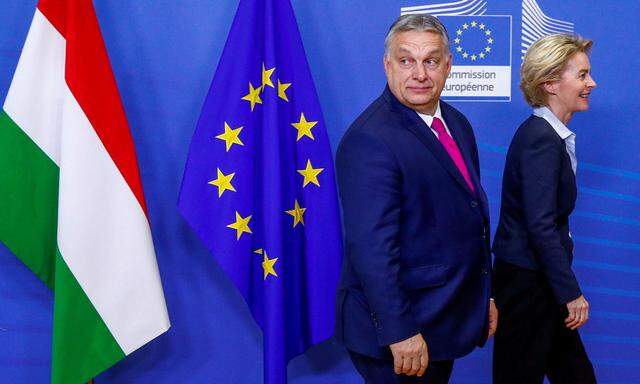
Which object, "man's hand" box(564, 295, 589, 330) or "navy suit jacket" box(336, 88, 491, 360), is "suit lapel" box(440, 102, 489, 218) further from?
"man's hand" box(564, 295, 589, 330)

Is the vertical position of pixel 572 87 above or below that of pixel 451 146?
above

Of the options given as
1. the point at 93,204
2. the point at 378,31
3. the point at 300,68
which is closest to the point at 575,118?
the point at 378,31

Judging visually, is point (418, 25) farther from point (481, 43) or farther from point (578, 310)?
point (481, 43)

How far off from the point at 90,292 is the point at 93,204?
0.28 m

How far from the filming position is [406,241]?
1.68 meters

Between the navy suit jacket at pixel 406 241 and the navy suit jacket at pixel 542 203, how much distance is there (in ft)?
1.13

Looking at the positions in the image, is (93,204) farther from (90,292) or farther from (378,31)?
(378,31)

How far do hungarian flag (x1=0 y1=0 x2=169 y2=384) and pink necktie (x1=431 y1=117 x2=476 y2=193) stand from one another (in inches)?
40.8

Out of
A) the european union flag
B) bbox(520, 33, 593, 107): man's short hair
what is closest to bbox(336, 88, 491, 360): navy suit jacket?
bbox(520, 33, 593, 107): man's short hair

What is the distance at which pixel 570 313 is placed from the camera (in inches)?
84.7

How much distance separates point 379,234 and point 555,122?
877 millimetres

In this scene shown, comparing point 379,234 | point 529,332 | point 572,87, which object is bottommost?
point 529,332

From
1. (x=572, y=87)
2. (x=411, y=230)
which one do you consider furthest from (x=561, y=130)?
(x=411, y=230)

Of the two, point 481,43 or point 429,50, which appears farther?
point 481,43
